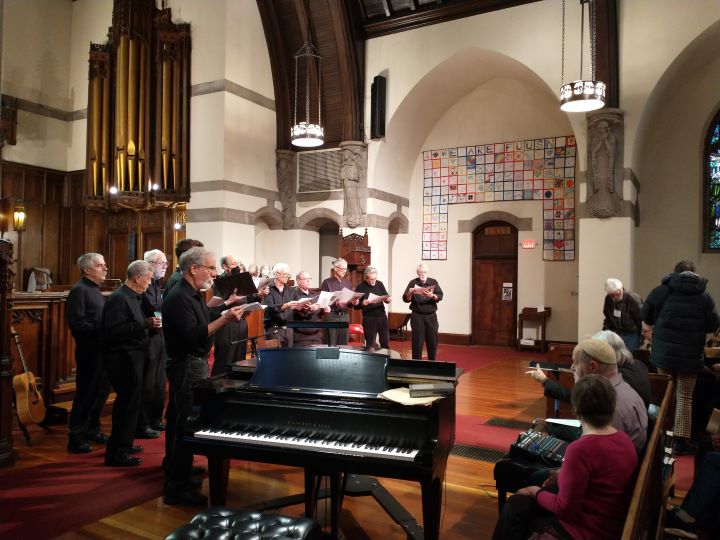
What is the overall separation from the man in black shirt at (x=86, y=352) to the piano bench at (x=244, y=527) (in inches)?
96.4

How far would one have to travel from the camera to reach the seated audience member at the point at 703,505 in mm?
2658

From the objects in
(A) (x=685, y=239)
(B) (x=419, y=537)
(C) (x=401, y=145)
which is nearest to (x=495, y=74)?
(C) (x=401, y=145)

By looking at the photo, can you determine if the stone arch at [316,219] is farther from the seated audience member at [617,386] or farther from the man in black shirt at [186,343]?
the seated audience member at [617,386]

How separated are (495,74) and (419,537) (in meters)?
8.83

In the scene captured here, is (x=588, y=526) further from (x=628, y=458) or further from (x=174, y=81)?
(x=174, y=81)

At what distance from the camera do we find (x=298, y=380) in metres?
2.77

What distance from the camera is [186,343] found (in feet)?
10.6

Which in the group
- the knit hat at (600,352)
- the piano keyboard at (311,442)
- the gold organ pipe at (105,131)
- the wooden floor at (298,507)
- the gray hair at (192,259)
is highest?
the gold organ pipe at (105,131)

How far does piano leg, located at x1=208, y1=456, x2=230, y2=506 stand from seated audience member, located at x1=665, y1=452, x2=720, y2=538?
2.19m

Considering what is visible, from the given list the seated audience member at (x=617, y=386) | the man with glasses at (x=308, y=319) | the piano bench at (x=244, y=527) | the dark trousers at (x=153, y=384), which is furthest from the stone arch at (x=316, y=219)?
the piano bench at (x=244, y=527)

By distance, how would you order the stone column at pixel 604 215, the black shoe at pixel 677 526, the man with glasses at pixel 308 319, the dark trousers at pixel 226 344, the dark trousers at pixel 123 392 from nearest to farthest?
the black shoe at pixel 677 526
the dark trousers at pixel 123 392
the dark trousers at pixel 226 344
the man with glasses at pixel 308 319
the stone column at pixel 604 215

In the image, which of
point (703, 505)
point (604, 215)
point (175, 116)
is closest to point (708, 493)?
point (703, 505)

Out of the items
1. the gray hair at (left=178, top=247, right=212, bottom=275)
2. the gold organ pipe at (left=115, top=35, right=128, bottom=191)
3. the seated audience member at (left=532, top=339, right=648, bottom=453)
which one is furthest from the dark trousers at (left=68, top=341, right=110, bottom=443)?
the gold organ pipe at (left=115, top=35, right=128, bottom=191)

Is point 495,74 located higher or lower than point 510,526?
higher
